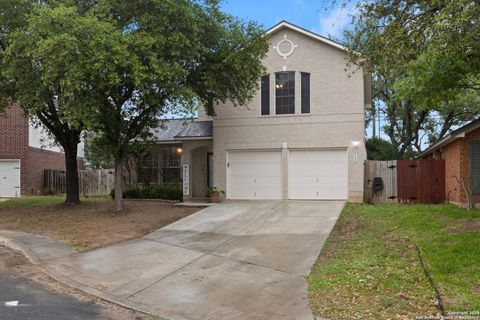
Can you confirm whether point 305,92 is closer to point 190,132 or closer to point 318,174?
point 318,174

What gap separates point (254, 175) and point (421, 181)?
23.7 ft

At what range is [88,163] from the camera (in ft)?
119

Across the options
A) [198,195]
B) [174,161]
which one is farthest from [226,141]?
[174,161]

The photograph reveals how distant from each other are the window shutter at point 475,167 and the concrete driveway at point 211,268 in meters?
5.47

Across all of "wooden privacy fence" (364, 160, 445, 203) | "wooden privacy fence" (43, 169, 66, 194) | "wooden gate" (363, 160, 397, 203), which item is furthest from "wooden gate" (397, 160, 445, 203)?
"wooden privacy fence" (43, 169, 66, 194)

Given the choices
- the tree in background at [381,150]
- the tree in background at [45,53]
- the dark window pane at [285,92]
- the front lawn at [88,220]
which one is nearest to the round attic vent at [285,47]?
the dark window pane at [285,92]

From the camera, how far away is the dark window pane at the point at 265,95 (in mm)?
21328

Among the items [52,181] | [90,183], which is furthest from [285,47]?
[52,181]

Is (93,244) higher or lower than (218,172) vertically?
lower

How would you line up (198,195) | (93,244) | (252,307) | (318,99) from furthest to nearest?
(198,195) → (318,99) → (93,244) → (252,307)

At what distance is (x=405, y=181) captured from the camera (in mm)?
20656

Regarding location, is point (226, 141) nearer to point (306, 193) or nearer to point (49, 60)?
point (306, 193)

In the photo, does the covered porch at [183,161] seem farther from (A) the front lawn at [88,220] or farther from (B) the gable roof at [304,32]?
(B) the gable roof at [304,32]

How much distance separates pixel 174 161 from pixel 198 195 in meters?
3.13
